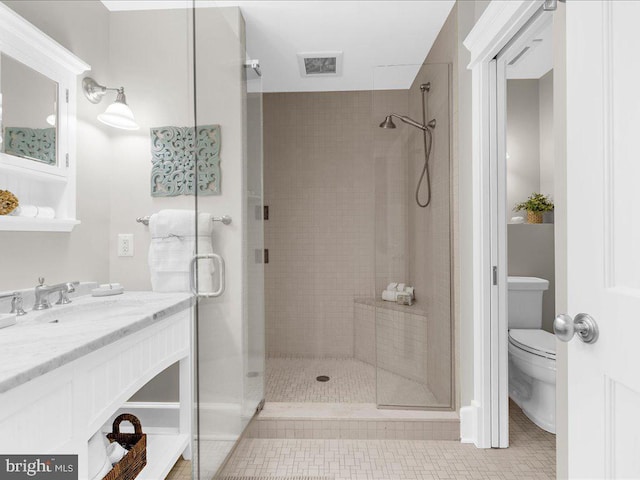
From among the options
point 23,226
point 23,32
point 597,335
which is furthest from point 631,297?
point 23,32

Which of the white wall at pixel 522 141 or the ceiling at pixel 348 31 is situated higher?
the ceiling at pixel 348 31

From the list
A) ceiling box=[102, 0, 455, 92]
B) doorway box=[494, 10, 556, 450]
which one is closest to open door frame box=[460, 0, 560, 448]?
doorway box=[494, 10, 556, 450]

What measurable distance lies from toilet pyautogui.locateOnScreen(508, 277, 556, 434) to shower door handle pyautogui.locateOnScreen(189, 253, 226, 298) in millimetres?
1747

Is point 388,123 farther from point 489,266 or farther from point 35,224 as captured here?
point 35,224

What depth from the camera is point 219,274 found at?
61.2 inches

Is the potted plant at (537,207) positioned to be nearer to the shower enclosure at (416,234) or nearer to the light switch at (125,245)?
the shower enclosure at (416,234)

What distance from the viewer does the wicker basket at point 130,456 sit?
1.37m

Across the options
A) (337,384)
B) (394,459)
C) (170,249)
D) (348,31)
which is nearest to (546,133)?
(348,31)

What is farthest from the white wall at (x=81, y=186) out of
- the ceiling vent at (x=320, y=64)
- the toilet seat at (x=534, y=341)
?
the toilet seat at (x=534, y=341)

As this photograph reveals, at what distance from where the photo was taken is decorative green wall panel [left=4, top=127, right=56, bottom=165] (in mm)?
1609

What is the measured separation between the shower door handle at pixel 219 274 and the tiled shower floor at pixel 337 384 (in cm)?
111

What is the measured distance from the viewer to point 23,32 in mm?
1643

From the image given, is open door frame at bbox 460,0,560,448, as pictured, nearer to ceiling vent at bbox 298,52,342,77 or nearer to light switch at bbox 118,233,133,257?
ceiling vent at bbox 298,52,342,77

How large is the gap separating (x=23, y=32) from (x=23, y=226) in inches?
33.7
